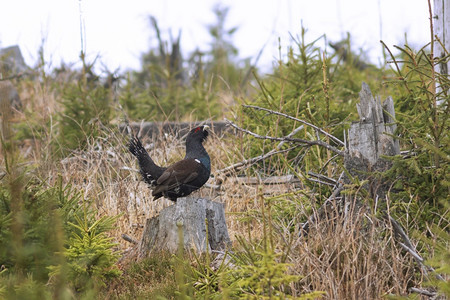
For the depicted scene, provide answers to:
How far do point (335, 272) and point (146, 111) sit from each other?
266 inches

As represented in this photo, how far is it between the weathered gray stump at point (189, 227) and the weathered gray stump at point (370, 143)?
1255 mm

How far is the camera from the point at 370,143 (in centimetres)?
382

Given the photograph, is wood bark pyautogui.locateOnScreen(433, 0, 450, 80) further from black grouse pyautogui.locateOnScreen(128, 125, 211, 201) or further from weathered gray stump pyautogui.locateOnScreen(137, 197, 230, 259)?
weathered gray stump pyautogui.locateOnScreen(137, 197, 230, 259)

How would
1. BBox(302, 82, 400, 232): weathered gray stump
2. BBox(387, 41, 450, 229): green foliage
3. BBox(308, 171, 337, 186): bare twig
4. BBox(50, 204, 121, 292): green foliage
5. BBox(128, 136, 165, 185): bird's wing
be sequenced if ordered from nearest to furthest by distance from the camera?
BBox(50, 204, 121, 292): green foliage
BBox(387, 41, 450, 229): green foliage
BBox(302, 82, 400, 232): weathered gray stump
BBox(308, 171, 337, 186): bare twig
BBox(128, 136, 165, 185): bird's wing

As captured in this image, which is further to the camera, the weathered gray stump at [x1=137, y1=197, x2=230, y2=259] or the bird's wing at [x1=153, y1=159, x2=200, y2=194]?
the bird's wing at [x1=153, y1=159, x2=200, y2=194]

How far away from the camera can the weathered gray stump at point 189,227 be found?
14.7ft

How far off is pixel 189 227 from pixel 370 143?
163 cm

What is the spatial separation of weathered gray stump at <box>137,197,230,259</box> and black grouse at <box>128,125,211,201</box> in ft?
1.78

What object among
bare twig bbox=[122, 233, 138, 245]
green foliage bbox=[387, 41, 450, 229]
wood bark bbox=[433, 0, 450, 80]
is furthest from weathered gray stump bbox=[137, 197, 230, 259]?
wood bark bbox=[433, 0, 450, 80]

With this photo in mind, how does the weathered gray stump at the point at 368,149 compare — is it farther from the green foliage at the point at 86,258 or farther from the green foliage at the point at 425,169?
the green foliage at the point at 86,258

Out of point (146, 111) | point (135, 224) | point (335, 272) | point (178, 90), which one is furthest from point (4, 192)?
point (178, 90)

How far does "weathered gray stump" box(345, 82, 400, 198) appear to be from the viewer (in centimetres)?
380

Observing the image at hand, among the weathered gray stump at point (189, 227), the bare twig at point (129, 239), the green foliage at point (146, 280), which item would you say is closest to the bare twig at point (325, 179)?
the weathered gray stump at point (189, 227)

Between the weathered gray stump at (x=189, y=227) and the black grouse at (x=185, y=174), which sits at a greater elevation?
the black grouse at (x=185, y=174)
